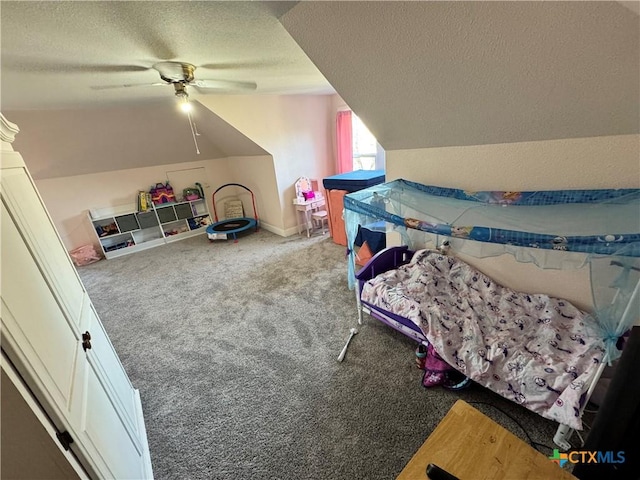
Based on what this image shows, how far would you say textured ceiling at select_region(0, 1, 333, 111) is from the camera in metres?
1.08

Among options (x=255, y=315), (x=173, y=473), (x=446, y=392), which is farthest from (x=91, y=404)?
(x=446, y=392)

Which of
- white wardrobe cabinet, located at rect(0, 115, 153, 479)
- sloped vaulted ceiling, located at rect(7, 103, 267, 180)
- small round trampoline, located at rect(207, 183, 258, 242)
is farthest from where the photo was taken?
small round trampoline, located at rect(207, 183, 258, 242)

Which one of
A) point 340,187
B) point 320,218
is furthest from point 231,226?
point 340,187

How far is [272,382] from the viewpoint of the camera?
1848 millimetres

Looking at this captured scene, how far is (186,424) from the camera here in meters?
1.62

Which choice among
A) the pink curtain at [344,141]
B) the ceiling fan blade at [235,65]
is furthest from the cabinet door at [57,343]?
the pink curtain at [344,141]

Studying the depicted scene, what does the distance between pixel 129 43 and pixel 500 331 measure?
2.64 metres

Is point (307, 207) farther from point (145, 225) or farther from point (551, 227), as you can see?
Answer: point (551, 227)

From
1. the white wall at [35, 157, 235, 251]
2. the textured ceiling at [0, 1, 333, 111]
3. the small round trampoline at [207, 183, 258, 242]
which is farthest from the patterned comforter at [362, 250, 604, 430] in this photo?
the white wall at [35, 157, 235, 251]

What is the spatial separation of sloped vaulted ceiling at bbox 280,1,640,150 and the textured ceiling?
0.29 m

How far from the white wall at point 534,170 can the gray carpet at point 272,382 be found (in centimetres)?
83

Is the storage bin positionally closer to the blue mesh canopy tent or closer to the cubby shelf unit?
the blue mesh canopy tent

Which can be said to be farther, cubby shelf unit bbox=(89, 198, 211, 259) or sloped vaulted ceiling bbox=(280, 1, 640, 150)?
cubby shelf unit bbox=(89, 198, 211, 259)

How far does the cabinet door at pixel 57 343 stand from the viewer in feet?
A: 2.46
